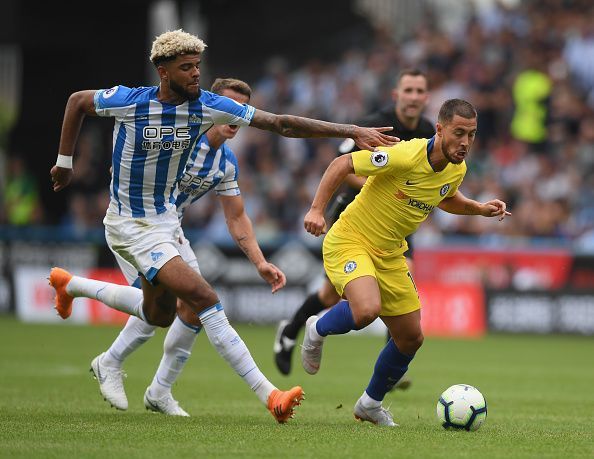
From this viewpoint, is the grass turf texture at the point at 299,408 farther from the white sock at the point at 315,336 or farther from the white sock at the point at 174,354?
the white sock at the point at 315,336

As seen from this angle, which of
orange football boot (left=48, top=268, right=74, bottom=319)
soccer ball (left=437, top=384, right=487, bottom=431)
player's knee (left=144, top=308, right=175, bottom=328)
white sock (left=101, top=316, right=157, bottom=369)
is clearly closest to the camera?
soccer ball (left=437, top=384, right=487, bottom=431)

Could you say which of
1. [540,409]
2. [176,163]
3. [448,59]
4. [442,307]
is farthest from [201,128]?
[448,59]

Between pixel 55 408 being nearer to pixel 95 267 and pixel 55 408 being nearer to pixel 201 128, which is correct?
pixel 201 128

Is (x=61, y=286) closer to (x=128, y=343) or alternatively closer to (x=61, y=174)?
(x=128, y=343)

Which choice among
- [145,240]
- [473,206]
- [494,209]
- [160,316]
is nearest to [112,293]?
[160,316]

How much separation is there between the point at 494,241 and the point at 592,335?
2106mm

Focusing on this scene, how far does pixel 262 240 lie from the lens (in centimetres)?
1973

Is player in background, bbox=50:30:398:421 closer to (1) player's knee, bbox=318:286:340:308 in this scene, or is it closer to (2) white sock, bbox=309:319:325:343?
(2) white sock, bbox=309:319:325:343

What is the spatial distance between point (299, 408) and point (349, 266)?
67.9 inches

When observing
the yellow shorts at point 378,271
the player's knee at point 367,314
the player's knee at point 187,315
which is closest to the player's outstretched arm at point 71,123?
the player's knee at point 187,315

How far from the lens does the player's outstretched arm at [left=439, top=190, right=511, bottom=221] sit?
8.16 meters

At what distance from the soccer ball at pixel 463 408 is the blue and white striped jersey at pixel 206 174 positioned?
2.35 meters

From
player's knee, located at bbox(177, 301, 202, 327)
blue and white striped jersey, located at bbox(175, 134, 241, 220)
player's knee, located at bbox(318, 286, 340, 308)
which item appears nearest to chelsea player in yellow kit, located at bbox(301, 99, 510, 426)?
player's knee, located at bbox(177, 301, 202, 327)

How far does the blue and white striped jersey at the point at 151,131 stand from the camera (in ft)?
24.8
